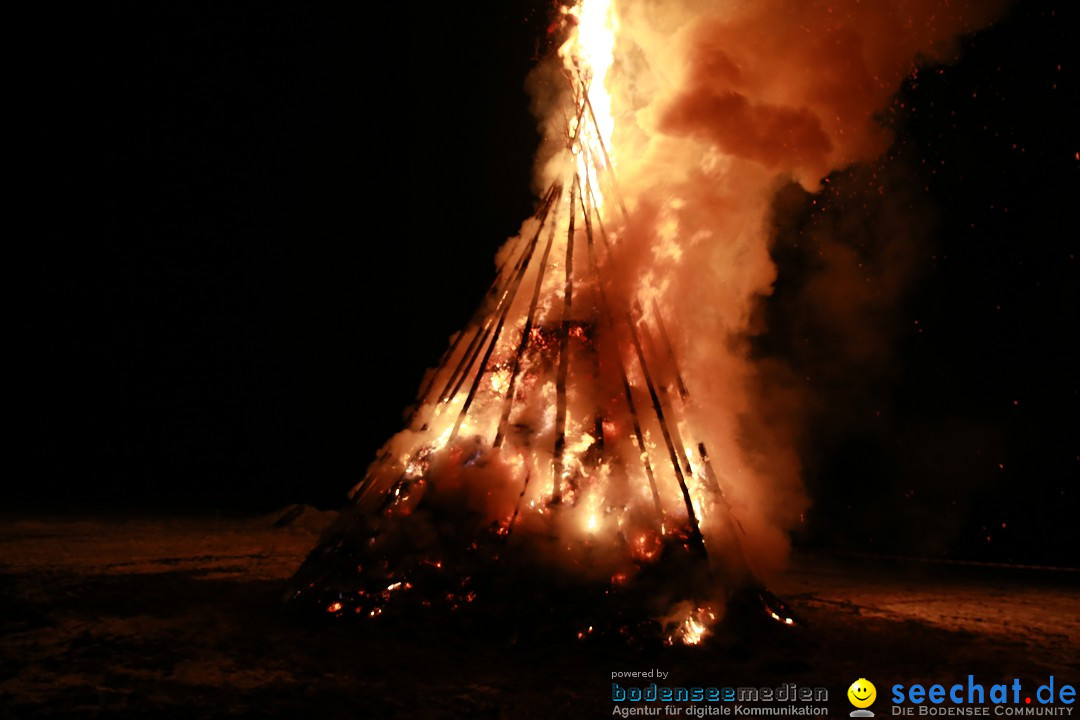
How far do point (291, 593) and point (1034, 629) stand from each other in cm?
524

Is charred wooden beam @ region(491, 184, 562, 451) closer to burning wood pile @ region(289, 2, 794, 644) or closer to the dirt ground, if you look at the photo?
burning wood pile @ region(289, 2, 794, 644)

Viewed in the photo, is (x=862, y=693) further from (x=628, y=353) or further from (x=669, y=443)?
(x=628, y=353)

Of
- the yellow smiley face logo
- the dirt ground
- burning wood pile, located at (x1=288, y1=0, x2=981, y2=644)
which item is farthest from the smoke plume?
the yellow smiley face logo

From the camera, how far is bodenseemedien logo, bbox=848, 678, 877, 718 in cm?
309

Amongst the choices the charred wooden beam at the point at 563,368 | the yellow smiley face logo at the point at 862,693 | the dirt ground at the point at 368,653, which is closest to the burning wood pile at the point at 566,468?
the charred wooden beam at the point at 563,368

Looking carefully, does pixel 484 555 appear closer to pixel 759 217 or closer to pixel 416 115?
pixel 759 217

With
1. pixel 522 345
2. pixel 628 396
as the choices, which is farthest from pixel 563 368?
pixel 628 396

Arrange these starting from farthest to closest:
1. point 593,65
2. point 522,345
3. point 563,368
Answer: point 593,65 → point 522,345 → point 563,368

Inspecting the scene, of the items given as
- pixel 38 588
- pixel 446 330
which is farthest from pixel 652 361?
pixel 446 330

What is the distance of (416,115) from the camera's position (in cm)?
1284

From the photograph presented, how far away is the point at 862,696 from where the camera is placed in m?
3.26

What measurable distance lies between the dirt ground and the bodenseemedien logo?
60mm

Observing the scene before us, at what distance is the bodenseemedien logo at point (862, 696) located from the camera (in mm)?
3088

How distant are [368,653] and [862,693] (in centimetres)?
249
